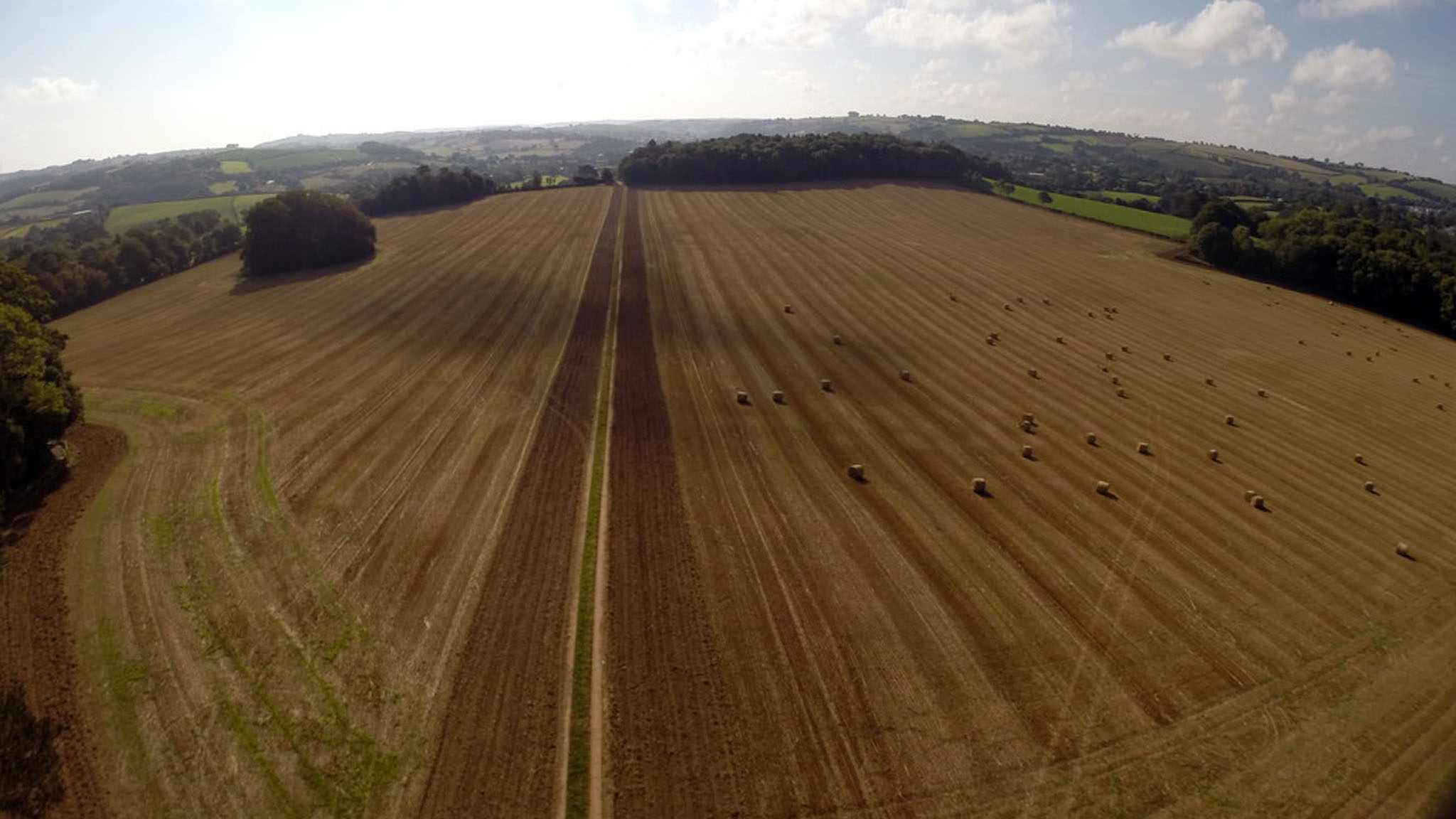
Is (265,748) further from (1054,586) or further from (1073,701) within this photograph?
(1054,586)

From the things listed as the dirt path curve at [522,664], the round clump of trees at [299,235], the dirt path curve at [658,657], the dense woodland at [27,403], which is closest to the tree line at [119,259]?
the round clump of trees at [299,235]

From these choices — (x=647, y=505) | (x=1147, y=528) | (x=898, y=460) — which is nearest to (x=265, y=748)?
(x=647, y=505)

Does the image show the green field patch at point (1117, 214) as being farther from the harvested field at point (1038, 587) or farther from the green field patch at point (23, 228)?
the green field patch at point (23, 228)

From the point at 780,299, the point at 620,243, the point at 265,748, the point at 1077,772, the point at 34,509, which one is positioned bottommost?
the point at 1077,772

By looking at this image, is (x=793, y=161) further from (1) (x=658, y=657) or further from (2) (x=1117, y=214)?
(1) (x=658, y=657)

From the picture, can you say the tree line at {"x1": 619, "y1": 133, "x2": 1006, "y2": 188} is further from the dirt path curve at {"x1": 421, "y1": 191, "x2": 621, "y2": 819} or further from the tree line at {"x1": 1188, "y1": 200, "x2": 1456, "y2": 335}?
the dirt path curve at {"x1": 421, "y1": 191, "x2": 621, "y2": 819}

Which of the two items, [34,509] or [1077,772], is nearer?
[1077,772]
